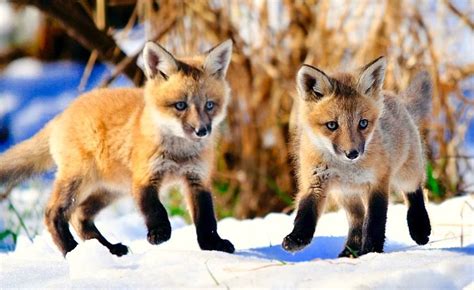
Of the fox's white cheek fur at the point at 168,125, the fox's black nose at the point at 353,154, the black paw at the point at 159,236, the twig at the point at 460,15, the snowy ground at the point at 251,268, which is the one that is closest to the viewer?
the snowy ground at the point at 251,268

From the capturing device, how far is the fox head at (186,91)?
10.9 feet

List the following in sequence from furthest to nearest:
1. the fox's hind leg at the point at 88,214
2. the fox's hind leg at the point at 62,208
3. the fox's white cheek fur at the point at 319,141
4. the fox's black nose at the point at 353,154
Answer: the fox's hind leg at the point at 88,214
the fox's hind leg at the point at 62,208
the fox's white cheek fur at the point at 319,141
the fox's black nose at the point at 353,154

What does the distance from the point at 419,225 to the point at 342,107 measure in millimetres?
708

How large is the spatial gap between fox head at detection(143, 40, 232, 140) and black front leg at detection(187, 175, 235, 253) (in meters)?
0.25

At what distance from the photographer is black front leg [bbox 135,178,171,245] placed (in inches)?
123

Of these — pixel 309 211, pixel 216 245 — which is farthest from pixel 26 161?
pixel 309 211

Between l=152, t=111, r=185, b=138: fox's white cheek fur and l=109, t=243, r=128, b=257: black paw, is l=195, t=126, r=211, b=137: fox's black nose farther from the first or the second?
l=109, t=243, r=128, b=257: black paw

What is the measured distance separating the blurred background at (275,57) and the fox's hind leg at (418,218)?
1.90m

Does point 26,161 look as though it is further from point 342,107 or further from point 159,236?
point 342,107

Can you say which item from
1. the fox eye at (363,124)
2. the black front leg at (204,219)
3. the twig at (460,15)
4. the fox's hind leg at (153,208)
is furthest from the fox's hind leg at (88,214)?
the twig at (460,15)

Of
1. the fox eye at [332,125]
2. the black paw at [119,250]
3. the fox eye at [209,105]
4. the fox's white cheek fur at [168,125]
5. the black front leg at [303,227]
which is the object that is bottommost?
the black paw at [119,250]

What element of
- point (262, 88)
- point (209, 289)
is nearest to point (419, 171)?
point (209, 289)

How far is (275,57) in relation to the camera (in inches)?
230

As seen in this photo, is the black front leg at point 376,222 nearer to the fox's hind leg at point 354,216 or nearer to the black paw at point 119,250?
the fox's hind leg at point 354,216
